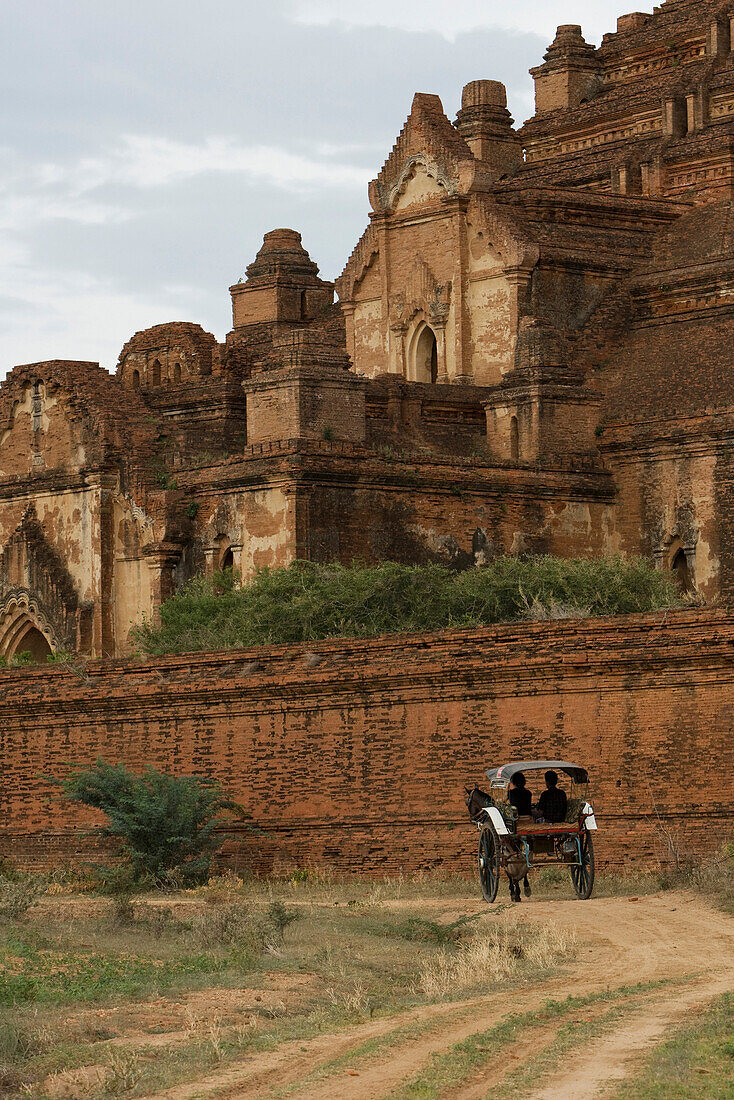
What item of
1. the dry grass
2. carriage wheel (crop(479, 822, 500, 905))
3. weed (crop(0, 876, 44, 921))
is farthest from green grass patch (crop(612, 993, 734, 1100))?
weed (crop(0, 876, 44, 921))

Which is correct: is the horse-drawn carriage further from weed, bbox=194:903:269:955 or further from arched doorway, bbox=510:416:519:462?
arched doorway, bbox=510:416:519:462

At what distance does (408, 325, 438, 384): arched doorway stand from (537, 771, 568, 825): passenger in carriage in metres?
20.5

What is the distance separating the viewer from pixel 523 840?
18625mm

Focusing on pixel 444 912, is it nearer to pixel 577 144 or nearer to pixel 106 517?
pixel 106 517

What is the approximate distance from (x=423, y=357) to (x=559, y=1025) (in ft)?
89.7

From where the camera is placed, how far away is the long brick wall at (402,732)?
2066 cm

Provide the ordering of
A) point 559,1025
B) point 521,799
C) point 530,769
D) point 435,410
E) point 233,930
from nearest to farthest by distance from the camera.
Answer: point 559,1025 → point 233,930 → point 521,799 → point 530,769 → point 435,410

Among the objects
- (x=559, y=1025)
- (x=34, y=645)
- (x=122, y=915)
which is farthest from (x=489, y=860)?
(x=34, y=645)

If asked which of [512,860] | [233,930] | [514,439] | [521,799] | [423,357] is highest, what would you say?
[423,357]

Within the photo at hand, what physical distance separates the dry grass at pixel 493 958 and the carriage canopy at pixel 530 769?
237cm

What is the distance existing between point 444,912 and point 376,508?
13.1 m

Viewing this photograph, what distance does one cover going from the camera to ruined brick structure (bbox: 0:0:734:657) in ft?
104

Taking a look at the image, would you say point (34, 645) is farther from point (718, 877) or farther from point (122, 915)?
point (718, 877)

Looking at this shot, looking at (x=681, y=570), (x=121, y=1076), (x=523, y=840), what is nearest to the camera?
(x=121, y=1076)
